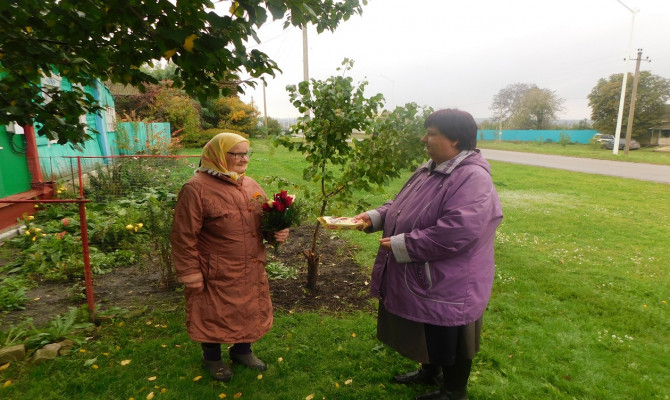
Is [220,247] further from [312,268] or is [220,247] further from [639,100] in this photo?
[639,100]

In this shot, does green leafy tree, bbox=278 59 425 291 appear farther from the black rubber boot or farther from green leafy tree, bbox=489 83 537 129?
green leafy tree, bbox=489 83 537 129

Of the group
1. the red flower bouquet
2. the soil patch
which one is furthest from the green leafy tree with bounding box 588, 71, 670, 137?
the red flower bouquet

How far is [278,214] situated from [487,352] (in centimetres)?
224

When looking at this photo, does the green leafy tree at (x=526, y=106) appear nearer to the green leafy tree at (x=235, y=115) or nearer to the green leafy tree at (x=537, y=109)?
the green leafy tree at (x=537, y=109)

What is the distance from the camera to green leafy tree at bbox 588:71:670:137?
38.7m

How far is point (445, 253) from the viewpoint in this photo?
85.8 inches

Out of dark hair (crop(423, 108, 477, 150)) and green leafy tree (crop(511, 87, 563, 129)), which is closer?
dark hair (crop(423, 108, 477, 150))

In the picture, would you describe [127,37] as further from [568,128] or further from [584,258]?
[568,128]

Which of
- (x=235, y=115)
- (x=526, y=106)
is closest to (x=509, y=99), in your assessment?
(x=526, y=106)

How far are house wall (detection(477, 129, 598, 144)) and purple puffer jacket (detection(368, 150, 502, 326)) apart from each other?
45627 millimetres

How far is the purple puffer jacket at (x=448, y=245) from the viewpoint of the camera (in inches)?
85.1

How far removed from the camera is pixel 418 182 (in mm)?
2545

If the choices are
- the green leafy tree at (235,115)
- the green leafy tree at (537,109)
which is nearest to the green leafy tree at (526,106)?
the green leafy tree at (537,109)

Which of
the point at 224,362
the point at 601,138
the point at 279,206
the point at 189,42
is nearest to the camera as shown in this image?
the point at 189,42
